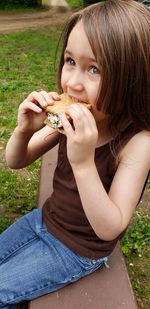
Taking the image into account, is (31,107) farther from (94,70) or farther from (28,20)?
(28,20)

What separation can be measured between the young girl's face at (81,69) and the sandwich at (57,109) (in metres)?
0.03

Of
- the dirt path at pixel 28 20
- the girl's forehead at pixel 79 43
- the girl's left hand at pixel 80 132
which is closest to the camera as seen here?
the girl's left hand at pixel 80 132

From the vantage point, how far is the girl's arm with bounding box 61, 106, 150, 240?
166cm

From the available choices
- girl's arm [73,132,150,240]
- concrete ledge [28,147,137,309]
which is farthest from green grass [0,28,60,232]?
girl's arm [73,132,150,240]

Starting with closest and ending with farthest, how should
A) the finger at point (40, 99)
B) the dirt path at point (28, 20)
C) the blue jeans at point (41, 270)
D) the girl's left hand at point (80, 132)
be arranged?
the girl's left hand at point (80, 132) → the finger at point (40, 99) → the blue jeans at point (41, 270) → the dirt path at point (28, 20)

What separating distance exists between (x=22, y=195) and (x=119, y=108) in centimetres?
191

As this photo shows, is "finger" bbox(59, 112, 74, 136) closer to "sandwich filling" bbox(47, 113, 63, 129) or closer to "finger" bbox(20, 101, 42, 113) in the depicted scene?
"sandwich filling" bbox(47, 113, 63, 129)

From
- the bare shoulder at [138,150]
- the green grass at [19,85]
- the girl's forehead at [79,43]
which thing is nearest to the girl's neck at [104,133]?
the bare shoulder at [138,150]

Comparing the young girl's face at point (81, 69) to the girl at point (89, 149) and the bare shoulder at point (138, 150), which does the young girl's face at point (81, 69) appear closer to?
the girl at point (89, 149)

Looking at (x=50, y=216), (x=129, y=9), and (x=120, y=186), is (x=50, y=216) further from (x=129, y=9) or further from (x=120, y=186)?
(x=129, y=9)

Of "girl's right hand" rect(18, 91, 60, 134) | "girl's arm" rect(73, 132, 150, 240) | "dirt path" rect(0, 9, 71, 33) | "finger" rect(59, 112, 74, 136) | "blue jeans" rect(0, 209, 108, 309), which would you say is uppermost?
"finger" rect(59, 112, 74, 136)

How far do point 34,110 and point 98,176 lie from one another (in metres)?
0.39

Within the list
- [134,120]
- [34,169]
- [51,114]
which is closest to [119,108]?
[134,120]

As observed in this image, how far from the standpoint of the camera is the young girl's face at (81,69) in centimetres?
177
